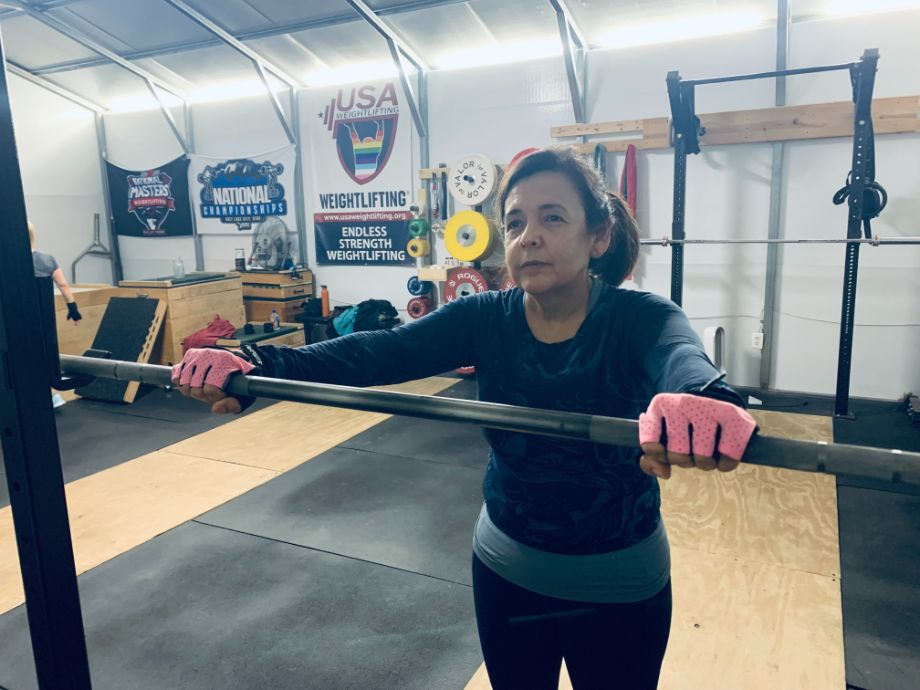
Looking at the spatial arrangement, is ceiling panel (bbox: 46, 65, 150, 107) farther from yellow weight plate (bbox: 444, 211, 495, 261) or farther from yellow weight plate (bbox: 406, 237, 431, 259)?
yellow weight plate (bbox: 444, 211, 495, 261)

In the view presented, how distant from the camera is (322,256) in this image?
676cm

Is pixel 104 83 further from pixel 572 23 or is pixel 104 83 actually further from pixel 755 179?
pixel 755 179

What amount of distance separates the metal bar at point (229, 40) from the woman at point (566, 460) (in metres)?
5.19

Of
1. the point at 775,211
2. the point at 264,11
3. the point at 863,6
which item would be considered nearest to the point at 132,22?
the point at 264,11

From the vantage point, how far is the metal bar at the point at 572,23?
466 cm

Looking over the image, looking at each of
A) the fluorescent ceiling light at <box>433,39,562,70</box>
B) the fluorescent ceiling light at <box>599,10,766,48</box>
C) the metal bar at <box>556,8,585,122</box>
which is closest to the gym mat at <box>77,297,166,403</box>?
the fluorescent ceiling light at <box>433,39,562,70</box>

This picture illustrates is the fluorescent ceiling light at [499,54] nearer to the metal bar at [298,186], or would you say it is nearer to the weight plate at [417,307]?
the metal bar at [298,186]

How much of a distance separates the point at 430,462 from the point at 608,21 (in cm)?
341

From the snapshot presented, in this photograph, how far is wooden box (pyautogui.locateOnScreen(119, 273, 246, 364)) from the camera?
574 centimetres

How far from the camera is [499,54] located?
556 cm

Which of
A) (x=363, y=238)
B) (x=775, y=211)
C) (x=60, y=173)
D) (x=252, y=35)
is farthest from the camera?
(x=60, y=173)

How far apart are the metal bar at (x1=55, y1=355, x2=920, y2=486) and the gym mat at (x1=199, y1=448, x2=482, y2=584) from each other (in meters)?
1.57

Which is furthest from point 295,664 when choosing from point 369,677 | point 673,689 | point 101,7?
point 101,7

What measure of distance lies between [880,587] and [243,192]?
21.0 ft
